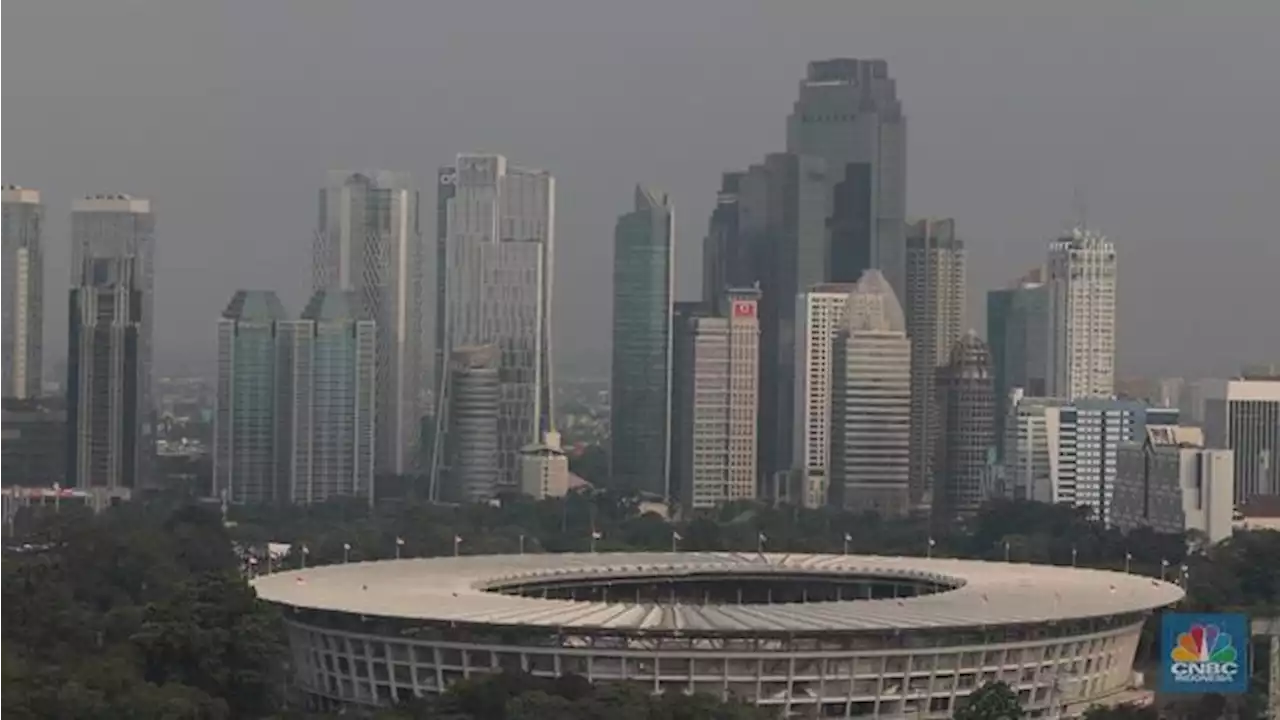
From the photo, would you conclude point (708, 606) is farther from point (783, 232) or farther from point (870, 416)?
point (783, 232)

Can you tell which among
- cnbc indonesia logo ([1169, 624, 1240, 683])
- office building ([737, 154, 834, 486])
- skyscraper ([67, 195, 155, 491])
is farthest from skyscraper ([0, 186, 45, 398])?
cnbc indonesia logo ([1169, 624, 1240, 683])

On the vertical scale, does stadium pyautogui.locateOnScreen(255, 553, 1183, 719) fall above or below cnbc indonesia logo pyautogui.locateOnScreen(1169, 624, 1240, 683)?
below

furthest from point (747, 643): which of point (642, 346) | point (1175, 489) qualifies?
point (642, 346)

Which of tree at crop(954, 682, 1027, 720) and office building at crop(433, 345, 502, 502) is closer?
tree at crop(954, 682, 1027, 720)

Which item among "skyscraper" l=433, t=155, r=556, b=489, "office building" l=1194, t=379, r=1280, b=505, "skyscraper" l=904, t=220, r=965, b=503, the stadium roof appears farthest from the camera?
"skyscraper" l=433, t=155, r=556, b=489

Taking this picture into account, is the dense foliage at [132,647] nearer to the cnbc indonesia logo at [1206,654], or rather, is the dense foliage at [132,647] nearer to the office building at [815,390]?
the cnbc indonesia logo at [1206,654]

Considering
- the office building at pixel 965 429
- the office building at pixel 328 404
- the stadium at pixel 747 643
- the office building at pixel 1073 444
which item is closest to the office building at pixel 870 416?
the office building at pixel 965 429

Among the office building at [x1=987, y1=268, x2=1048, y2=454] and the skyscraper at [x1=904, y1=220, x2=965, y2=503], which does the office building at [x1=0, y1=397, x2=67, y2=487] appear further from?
the office building at [x1=987, y1=268, x2=1048, y2=454]
